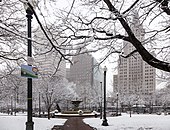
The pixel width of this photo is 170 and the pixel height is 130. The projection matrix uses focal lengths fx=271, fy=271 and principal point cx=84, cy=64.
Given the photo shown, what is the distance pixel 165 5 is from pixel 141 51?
1796mm

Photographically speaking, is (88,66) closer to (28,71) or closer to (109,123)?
(109,123)

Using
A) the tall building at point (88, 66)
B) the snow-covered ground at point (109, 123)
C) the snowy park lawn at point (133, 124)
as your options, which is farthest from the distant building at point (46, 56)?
the snowy park lawn at point (133, 124)

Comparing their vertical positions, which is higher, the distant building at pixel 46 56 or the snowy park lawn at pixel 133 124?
the distant building at pixel 46 56

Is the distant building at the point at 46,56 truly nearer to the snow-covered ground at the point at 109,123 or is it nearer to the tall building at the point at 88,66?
the tall building at the point at 88,66

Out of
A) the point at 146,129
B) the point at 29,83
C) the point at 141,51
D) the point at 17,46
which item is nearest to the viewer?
the point at 29,83

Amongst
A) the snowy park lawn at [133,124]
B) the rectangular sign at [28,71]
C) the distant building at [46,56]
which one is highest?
the distant building at [46,56]

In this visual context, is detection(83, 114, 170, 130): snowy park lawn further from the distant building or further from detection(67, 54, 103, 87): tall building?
the distant building

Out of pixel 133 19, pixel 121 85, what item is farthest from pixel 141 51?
pixel 121 85

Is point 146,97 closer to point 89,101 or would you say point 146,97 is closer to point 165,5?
point 89,101

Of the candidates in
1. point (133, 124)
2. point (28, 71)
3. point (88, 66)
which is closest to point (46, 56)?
point (28, 71)

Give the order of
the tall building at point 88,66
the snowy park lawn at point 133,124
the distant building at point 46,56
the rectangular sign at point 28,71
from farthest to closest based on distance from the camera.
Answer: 1. the snowy park lawn at point 133,124
2. the tall building at point 88,66
3. the distant building at point 46,56
4. the rectangular sign at point 28,71

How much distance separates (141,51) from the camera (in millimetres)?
9734

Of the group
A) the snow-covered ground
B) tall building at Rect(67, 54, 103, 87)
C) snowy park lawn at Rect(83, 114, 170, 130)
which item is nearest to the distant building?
tall building at Rect(67, 54, 103, 87)

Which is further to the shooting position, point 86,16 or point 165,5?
point 86,16
